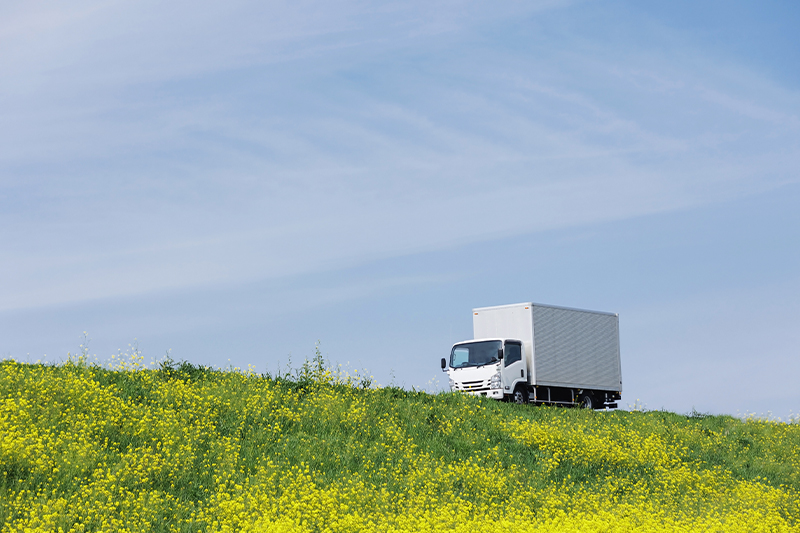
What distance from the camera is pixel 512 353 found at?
2697 cm

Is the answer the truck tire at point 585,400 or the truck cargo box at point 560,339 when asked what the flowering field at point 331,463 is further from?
the truck tire at point 585,400

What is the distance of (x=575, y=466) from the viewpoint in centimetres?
1820

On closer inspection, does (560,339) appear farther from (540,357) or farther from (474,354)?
(474,354)

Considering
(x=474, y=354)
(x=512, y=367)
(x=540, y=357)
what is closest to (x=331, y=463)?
(x=474, y=354)

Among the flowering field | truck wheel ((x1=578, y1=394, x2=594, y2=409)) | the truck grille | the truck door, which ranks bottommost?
the flowering field

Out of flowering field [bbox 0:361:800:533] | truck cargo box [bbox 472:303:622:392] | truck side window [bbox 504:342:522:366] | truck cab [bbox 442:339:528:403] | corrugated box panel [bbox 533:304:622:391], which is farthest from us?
corrugated box panel [bbox 533:304:622:391]

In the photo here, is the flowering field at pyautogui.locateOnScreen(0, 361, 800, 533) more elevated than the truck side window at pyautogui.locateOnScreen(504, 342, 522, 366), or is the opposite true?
the truck side window at pyautogui.locateOnScreen(504, 342, 522, 366)

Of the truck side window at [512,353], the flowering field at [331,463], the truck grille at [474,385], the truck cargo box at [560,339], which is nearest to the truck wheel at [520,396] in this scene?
the truck cargo box at [560,339]

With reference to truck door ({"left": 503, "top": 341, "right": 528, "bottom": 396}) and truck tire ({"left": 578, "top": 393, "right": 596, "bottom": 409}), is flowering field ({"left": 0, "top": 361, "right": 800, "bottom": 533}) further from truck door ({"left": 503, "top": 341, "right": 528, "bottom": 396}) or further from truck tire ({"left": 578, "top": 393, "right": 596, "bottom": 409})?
truck tire ({"left": 578, "top": 393, "right": 596, "bottom": 409})

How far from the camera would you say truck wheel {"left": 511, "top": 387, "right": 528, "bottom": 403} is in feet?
87.8

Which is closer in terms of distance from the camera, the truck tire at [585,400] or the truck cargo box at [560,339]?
the truck cargo box at [560,339]

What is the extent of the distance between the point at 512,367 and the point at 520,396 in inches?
48.4

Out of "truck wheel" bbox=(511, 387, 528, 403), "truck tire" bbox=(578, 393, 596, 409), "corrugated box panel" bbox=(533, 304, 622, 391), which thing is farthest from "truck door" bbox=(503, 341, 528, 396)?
"truck tire" bbox=(578, 393, 596, 409)

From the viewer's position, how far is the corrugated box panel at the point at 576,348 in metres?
28.1
